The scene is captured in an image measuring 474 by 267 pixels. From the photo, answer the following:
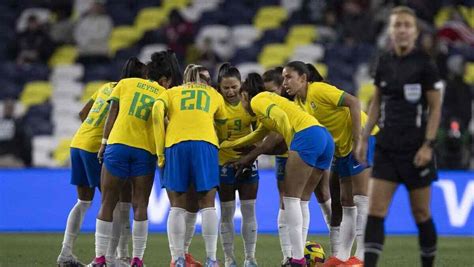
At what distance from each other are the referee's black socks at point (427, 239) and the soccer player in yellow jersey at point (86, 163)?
12.5ft

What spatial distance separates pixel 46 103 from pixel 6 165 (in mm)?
2932

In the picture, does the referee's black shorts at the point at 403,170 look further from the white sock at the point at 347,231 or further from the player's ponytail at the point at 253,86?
the player's ponytail at the point at 253,86

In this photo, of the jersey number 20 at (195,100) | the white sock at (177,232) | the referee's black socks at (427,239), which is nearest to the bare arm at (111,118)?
the jersey number 20 at (195,100)

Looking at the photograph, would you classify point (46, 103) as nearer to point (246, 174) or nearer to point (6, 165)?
point (6, 165)

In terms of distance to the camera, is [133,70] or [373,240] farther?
[133,70]

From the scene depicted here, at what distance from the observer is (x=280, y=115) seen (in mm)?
11250

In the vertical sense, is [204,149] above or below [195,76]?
below

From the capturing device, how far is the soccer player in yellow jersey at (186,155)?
11039mm

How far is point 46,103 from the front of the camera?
2298 centimetres

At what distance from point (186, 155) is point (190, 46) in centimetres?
1261

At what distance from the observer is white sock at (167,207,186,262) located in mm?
11039

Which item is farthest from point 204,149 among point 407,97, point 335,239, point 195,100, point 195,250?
point 195,250

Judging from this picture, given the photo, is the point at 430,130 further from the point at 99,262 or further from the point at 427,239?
the point at 99,262

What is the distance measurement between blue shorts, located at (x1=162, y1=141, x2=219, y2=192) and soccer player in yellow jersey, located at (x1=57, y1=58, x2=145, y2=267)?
4.14ft
